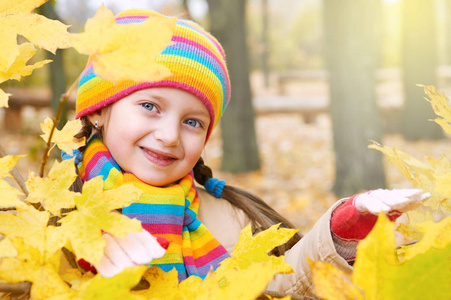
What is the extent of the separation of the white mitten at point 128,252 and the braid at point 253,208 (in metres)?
0.78

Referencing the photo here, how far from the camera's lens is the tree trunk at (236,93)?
17.3ft

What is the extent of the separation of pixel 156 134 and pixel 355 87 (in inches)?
131

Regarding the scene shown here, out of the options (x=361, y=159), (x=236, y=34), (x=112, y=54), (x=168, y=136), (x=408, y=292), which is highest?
(x=112, y=54)

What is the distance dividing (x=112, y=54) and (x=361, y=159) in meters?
3.95

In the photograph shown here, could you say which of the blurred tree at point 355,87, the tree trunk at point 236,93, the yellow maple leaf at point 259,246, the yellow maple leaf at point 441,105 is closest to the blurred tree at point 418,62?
the tree trunk at point 236,93

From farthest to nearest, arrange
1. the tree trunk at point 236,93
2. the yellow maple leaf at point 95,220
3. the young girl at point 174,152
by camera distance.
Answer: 1. the tree trunk at point 236,93
2. the young girl at point 174,152
3. the yellow maple leaf at point 95,220

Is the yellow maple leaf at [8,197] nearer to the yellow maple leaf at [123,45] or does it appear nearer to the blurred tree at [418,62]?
the yellow maple leaf at [123,45]

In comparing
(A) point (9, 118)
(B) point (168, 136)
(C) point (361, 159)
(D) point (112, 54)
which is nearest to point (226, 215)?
(B) point (168, 136)

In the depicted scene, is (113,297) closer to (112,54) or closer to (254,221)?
(112,54)

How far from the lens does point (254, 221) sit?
4.46 feet

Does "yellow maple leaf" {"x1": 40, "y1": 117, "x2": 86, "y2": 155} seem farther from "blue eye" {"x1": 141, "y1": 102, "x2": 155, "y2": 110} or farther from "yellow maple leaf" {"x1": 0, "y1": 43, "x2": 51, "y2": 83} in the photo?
"blue eye" {"x1": 141, "y1": 102, "x2": 155, "y2": 110}

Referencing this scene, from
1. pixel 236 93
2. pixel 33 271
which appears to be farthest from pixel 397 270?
pixel 236 93

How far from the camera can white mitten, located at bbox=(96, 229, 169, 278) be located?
0.50 metres

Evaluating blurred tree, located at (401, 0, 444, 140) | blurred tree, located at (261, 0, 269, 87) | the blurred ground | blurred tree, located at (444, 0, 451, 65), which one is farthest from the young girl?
blurred tree, located at (444, 0, 451, 65)
